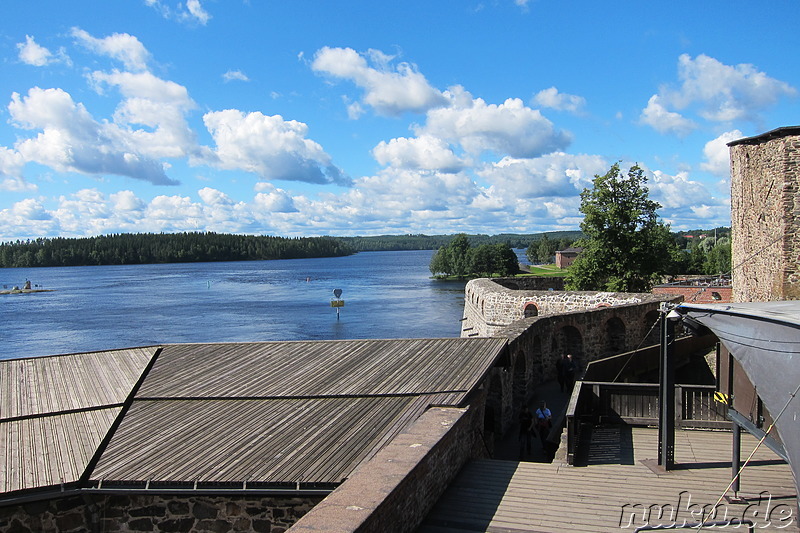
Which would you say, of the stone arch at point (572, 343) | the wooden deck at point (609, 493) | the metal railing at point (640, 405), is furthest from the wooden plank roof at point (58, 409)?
the stone arch at point (572, 343)

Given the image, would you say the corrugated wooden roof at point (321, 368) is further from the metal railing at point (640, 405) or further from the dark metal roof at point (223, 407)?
the metal railing at point (640, 405)

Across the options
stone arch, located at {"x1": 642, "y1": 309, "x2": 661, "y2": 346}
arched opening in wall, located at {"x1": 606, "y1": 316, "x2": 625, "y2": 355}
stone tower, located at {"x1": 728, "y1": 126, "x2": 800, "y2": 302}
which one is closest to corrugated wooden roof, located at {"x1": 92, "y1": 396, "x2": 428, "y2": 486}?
stone tower, located at {"x1": 728, "y1": 126, "x2": 800, "y2": 302}

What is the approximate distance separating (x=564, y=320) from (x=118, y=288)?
8038cm

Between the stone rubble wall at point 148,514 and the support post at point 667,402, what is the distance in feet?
14.5

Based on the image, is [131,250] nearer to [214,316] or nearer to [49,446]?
[214,316]

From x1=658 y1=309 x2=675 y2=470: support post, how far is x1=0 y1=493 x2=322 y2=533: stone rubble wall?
4423 millimetres

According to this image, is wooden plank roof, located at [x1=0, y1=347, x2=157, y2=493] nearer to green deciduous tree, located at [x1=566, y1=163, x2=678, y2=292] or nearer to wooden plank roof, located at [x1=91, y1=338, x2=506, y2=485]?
wooden plank roof, located at [x1=91, y1=338, x2=506, y2=485]

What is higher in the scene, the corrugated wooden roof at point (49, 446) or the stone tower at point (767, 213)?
the stone tower at point (767, 213)

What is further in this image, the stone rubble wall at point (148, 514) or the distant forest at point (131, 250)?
the distant forest at point (131, 250)

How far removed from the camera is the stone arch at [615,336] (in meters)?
18.5

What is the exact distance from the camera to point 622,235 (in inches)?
1053

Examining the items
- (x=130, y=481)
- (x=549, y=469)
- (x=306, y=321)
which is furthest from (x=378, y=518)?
(x=306, y=321)

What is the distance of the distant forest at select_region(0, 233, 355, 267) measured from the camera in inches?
6471

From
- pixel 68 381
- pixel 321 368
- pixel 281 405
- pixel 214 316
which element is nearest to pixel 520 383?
pixel 321 368
